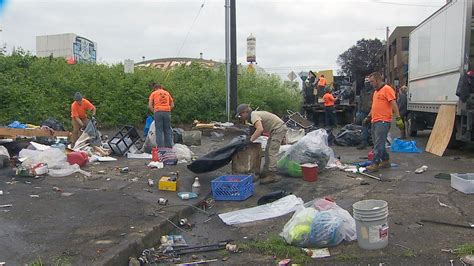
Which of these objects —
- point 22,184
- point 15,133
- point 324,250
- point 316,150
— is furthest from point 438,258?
point 15,133

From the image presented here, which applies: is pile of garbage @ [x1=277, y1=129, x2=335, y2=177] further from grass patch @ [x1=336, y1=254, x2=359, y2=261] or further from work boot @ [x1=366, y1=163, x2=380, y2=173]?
grass patch @ [x1=336, y1=254, x2=359, y2=261]

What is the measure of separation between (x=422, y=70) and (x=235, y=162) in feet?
26.0

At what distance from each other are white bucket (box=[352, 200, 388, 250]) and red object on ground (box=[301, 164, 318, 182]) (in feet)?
Result: 11.3

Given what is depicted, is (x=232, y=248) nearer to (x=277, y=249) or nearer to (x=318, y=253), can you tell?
(x=277, y=249)

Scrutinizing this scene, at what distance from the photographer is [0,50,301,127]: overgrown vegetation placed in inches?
651

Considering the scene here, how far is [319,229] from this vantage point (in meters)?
4.87

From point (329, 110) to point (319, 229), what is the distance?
46.4 feet

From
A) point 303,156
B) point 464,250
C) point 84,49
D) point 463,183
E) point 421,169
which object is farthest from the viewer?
point 84,49

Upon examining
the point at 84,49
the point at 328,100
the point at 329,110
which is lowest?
the point at 329,110

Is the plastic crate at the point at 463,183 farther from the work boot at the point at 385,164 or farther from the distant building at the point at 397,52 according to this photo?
the distant building at the point at 397,52

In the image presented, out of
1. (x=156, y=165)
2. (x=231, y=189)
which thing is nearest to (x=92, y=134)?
(x=156, y=165)

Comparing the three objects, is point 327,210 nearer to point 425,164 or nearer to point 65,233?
point 65,233

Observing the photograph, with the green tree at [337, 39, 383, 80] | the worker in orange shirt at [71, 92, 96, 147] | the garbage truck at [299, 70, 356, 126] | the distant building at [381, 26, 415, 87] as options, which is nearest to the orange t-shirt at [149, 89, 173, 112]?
the worker in orange shirt at [71, 92, 96, 147]

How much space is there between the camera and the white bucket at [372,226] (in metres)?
4.61
